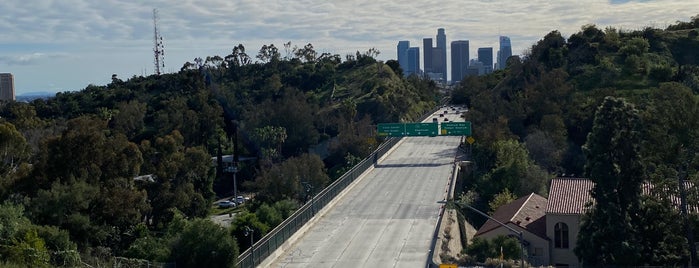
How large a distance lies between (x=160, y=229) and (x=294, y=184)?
40.7ft

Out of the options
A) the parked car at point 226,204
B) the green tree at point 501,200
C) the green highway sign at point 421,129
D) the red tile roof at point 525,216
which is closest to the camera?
the red tile roof at point 525,216

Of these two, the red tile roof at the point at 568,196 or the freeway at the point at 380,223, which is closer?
the freeway at the point at 380,223

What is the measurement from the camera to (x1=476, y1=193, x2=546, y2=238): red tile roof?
129 ft

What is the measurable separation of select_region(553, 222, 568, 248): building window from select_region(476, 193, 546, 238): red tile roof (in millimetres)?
652

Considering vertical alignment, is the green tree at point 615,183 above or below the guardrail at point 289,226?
above

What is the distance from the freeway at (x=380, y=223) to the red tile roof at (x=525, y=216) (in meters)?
3.52

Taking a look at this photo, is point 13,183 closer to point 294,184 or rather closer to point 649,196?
point 294,184

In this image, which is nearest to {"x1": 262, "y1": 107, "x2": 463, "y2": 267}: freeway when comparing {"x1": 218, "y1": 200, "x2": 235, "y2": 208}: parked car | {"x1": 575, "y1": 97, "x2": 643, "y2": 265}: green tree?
{"x1": 575, "y1": 97, "x2": 643, "y2": 265}: green tree

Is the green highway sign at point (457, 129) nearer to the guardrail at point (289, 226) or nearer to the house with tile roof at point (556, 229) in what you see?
the guardrail at point (289, 226)

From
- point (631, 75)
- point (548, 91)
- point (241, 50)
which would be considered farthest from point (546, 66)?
point (241, 50)

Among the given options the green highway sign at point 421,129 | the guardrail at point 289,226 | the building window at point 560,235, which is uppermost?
the green highway sign at point 421,129

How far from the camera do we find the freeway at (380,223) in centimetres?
3431

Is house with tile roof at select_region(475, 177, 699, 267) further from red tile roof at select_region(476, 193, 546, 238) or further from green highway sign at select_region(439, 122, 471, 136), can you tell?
green highway sign at select_region(439, 122, 471, 136)

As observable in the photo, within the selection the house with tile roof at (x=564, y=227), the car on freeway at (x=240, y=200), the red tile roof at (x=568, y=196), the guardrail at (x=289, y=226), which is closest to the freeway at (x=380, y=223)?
the guardrail at (x=289, y=226)
